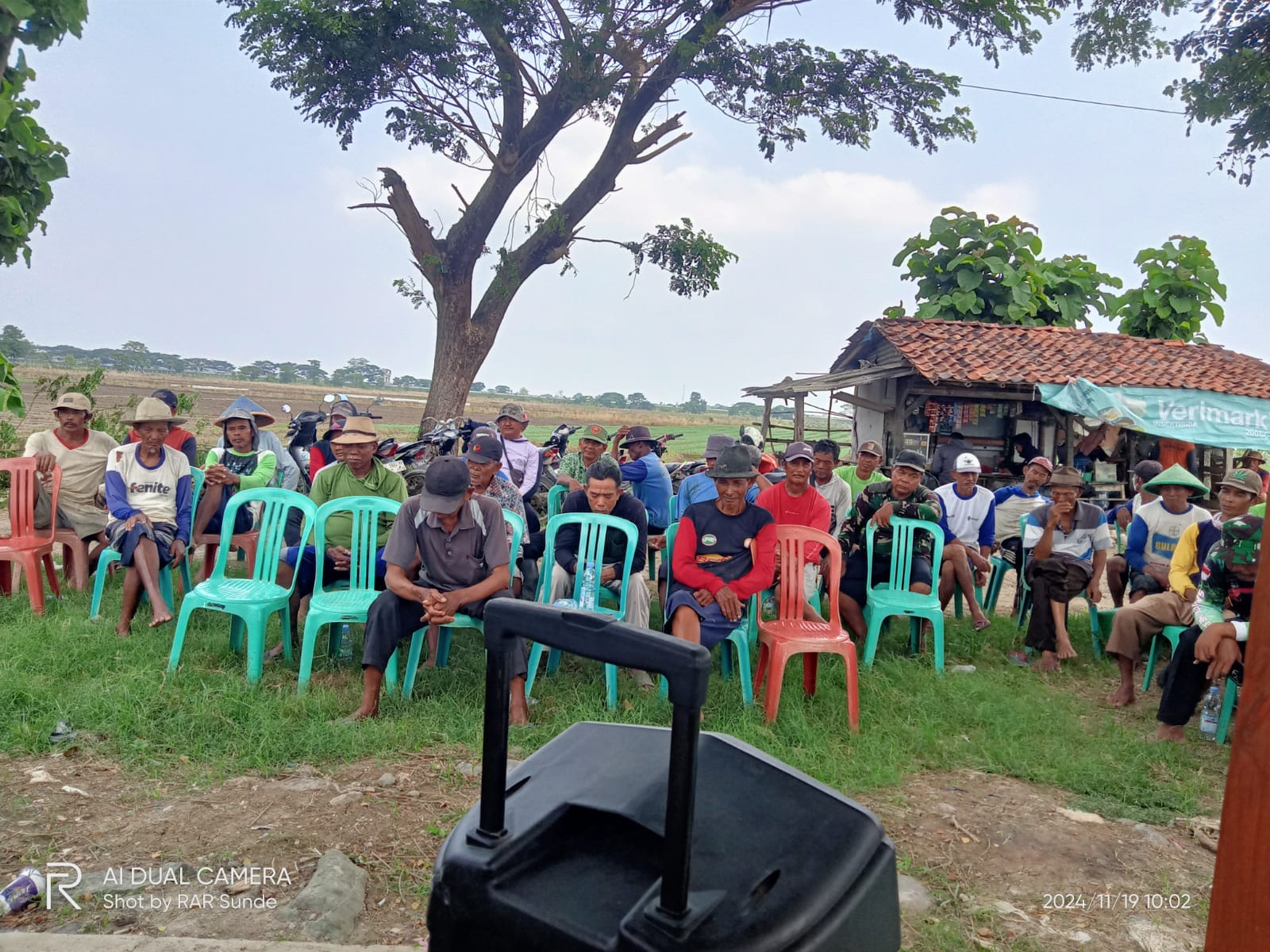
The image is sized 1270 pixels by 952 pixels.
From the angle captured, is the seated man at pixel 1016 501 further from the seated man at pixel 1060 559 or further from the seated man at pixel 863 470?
the seated man at pixel 863 470

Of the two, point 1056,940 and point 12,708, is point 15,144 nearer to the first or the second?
point 12,708

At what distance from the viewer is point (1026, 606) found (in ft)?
22.0

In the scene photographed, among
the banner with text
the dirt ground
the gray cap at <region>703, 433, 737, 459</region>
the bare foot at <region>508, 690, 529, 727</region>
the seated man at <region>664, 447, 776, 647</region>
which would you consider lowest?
the dirt ground

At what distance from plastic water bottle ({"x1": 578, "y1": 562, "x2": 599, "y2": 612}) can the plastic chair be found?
3419 millimetres

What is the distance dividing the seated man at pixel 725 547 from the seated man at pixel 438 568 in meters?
1.04

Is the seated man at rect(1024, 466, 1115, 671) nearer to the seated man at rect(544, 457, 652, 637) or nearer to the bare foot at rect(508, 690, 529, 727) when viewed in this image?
the seated man at rect(544, 457, 652, 637)

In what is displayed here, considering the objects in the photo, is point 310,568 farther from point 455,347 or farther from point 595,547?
point 455,347

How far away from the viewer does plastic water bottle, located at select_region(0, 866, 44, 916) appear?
2.56 meters

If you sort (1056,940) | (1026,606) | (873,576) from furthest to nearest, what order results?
(1026,606) < (873,576) < (1056,940)

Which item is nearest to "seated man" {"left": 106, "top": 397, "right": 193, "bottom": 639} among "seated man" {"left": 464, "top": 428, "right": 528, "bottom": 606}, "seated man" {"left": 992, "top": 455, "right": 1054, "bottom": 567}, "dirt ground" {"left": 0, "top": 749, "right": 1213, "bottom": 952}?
"dirt ground" {"left": 0, "top": 749, "right": 1213, "bottom": 952}

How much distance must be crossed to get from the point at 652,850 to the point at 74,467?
22.1 feet

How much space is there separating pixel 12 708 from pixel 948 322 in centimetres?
1451

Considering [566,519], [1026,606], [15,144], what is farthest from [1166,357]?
[15,144]

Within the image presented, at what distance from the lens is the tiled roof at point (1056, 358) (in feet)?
43.6
